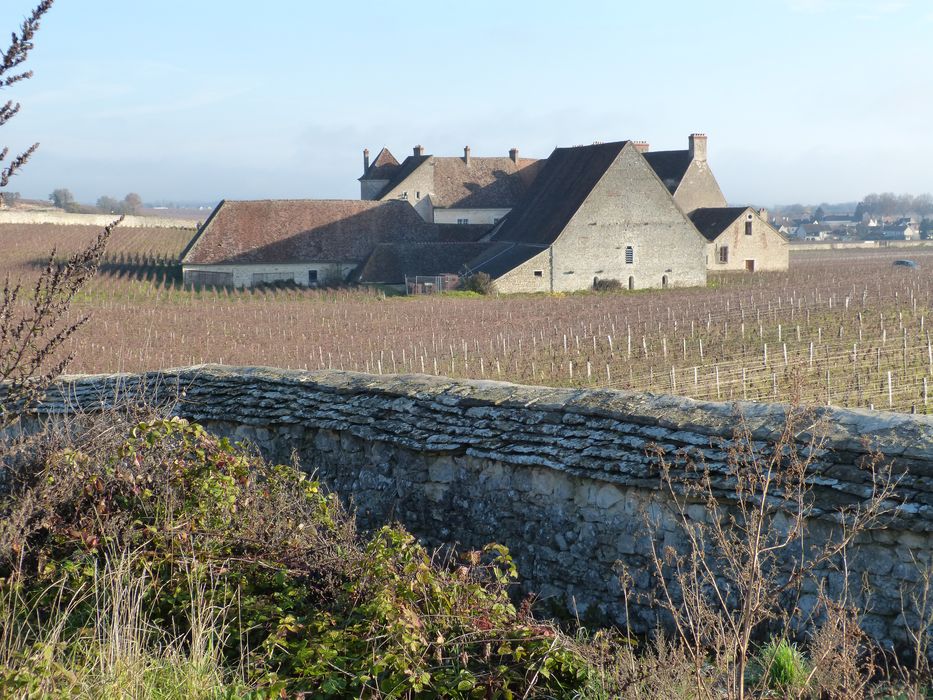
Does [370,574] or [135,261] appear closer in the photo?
[370,574]

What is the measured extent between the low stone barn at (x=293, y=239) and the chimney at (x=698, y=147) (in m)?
16.1

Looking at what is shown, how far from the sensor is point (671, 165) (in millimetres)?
59438

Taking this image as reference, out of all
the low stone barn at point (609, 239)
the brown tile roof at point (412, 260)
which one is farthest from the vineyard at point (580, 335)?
the brown tile roof at point (412, 260)

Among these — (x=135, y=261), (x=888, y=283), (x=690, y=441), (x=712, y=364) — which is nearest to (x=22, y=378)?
(x=690, y=441)

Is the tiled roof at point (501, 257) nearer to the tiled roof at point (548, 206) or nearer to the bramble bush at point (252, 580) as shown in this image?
the tiled roof at point (548, 206)

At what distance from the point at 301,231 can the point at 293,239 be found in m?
0.98

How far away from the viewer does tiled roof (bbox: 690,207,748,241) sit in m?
55.4

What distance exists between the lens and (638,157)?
47.2m

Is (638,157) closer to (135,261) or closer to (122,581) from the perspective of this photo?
(135,261)

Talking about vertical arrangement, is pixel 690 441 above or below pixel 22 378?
below

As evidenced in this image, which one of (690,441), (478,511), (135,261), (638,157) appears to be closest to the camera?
(690,441)

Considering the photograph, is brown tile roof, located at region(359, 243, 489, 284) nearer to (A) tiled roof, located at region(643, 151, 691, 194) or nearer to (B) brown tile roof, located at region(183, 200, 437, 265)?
(B) brown tile roof, located at region(183, 200, 437, 265)

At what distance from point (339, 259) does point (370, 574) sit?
4717cm

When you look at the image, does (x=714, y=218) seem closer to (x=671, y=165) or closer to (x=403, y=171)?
(x=671, y=165)
